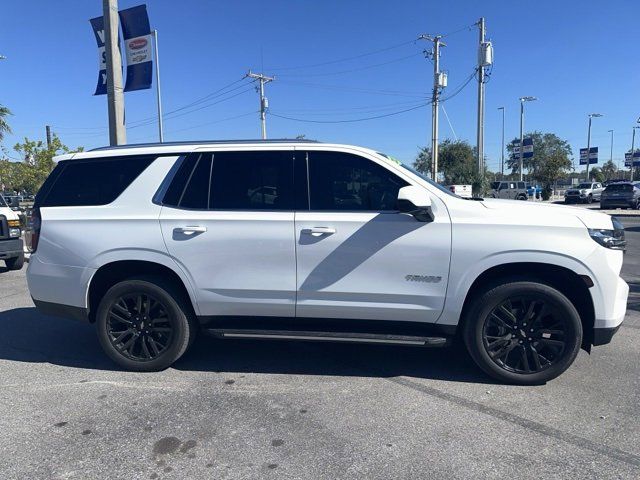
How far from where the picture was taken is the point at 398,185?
13.4 ft

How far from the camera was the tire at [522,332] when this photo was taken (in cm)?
388

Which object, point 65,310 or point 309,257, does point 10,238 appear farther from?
point 309,257

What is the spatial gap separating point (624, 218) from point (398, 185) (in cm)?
2266

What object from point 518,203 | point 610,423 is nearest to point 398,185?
point 518,203

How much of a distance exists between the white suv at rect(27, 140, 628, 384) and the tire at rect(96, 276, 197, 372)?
1 cm

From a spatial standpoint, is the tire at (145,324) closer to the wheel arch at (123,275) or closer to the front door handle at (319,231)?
the wheel arch at (123,275)

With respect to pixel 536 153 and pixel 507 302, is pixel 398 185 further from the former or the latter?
pixel 536 153

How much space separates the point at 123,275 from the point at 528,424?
3496mm

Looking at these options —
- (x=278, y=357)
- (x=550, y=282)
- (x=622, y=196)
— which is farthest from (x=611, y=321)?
(x=622, y=196)

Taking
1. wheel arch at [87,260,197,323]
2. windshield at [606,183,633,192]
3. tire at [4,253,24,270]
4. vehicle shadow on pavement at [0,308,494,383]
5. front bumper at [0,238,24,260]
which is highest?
windshield at [606,183,633,192]

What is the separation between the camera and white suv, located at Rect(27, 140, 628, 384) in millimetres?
3893

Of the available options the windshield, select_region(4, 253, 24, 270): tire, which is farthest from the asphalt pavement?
the windshield

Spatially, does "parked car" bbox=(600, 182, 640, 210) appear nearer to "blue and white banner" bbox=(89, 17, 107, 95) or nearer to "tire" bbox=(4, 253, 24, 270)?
"blue and white banner" bbox=(89, 17, 107, 95)

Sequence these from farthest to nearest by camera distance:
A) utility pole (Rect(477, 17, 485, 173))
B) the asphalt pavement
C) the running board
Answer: utility pole (Rect(477, 17, 485, 173)) < the running board < the asphalt pavement
